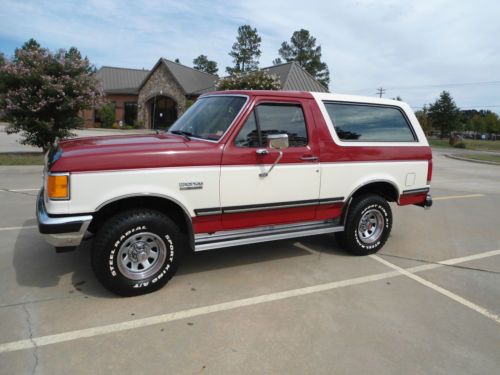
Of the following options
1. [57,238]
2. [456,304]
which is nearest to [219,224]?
[57,238]

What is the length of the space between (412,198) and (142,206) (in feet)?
12.5

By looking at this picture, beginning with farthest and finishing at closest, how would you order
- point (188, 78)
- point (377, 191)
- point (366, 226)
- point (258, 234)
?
point (188, 78), point (377, 191), point (366, 226), point (258, 234)

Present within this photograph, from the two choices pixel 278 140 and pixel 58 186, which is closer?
pixel 58 186

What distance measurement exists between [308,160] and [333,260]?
4.58 ft

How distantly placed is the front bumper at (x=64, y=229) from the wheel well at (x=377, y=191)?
3.08 meters

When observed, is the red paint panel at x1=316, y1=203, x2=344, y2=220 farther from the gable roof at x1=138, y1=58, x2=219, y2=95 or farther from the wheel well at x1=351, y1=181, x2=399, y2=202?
the gable roof at x1=138, y1=58, x2=219, y2=95

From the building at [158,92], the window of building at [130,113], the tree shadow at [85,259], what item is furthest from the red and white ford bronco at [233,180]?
the window of building at [130,113]

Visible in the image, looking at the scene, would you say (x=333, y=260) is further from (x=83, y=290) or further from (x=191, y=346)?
(x=83, y=290)

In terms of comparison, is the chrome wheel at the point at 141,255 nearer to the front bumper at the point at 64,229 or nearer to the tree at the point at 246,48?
the front bumper at the point at 64,229

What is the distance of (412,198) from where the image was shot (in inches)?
215

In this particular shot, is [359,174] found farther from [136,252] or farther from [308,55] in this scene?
[308,55]

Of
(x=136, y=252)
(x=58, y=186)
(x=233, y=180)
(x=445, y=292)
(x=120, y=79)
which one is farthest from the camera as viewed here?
(x=120, y=79)

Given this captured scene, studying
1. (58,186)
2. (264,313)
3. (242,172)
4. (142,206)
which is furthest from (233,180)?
(58,186)

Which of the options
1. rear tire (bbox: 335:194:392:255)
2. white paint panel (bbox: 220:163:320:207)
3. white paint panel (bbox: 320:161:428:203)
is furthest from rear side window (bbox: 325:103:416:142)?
rear tire (bbox: 335:194:392:255)
